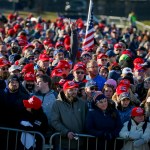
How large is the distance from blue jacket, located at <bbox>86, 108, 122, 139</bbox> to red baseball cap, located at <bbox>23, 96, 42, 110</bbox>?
33.6 inches

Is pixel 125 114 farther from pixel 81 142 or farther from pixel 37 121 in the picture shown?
pixel 37 121

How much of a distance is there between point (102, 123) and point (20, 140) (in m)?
1.40

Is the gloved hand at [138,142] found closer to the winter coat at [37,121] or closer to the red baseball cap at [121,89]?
the red baseball cap at [121,89]

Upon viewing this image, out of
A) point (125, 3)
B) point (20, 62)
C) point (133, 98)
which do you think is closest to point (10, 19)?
point (125, 3)

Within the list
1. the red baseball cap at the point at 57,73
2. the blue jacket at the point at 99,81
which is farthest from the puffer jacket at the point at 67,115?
the blue jacket at the point at 99,81

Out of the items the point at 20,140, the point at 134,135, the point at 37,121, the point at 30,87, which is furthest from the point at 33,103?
the point at 134,135

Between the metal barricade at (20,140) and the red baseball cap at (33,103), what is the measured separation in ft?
1.40

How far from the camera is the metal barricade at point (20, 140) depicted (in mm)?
12414

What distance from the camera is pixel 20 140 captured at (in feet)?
41.2

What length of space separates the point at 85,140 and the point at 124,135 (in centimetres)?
66

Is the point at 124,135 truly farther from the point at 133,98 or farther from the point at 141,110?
the point at 133,98

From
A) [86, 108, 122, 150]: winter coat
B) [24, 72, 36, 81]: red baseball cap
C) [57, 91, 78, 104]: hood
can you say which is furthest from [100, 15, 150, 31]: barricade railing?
[86, 108, 122, 150]: winter coat

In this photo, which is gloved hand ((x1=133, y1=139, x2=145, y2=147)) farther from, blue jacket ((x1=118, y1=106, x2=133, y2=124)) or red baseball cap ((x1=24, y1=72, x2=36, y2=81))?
red baseball cap ((x1=24, y1=72, x2=36, y2=81))

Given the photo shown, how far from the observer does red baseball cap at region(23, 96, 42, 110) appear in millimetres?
12406
